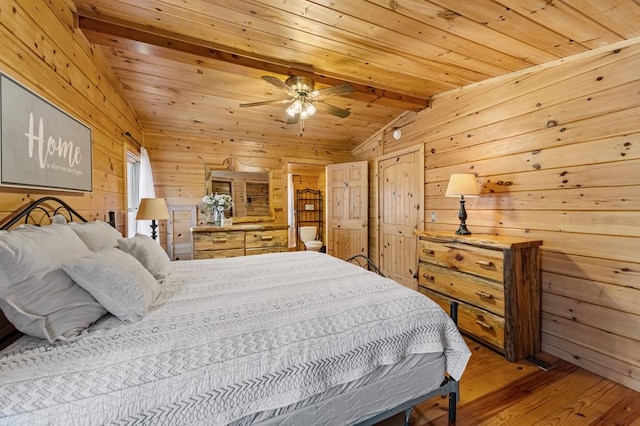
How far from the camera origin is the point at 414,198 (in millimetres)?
3785

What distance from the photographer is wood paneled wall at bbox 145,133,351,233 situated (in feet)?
13.3

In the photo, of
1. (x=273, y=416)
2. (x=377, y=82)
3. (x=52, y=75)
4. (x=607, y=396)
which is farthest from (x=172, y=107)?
(x=607, y=396)

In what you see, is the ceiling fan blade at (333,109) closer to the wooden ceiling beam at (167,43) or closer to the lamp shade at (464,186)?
the wooden ceiling beam at (167,43)

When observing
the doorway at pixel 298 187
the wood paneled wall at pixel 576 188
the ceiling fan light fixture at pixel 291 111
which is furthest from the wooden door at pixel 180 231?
the wood paneled wall at pixel 576 188

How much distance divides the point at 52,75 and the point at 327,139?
3.64 metres

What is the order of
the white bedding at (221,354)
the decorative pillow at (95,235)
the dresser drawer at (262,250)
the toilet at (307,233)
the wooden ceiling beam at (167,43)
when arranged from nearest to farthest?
the white bedding at (221,354) < the decorative pillow at (95,235) < the wooden ceiling beam at (167,43) < the dresser drawer at (262,250) < the toilet at (307,233)

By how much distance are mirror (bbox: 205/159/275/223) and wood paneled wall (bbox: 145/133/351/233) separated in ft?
0.27

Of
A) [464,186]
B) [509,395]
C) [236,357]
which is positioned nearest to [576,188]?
[464,186]

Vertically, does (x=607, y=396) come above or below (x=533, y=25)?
below

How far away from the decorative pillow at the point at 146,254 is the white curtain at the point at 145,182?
2012mm

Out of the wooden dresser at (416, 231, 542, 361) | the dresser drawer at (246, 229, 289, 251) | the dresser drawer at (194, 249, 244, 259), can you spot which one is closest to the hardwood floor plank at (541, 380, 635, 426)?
the wooden dresser at (416, 231, 542, 361)

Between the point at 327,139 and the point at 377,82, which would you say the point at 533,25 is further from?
the point at 327,139

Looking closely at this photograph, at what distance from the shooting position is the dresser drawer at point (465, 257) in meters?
2.24

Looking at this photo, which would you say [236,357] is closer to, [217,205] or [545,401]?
[545,401]
